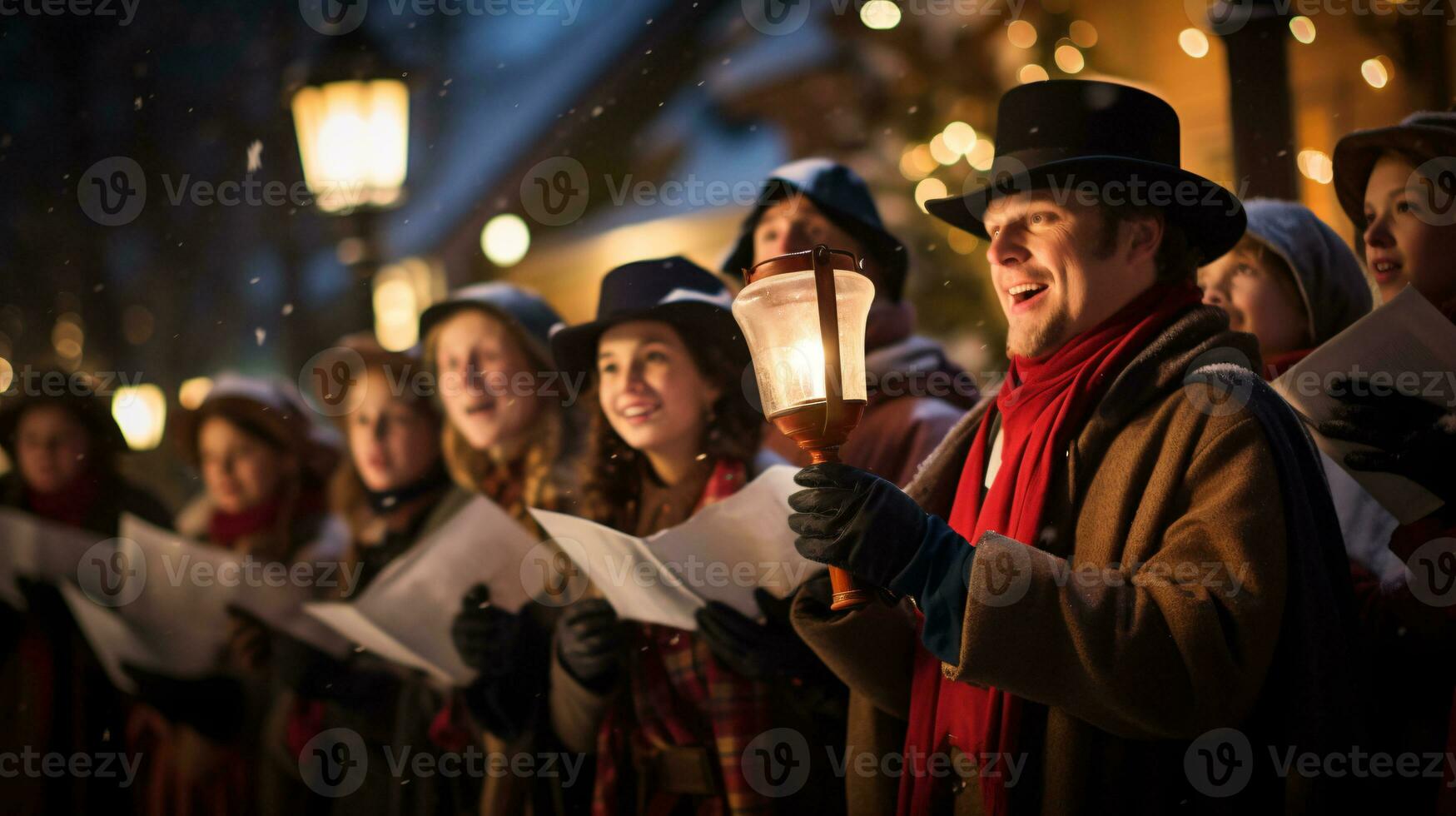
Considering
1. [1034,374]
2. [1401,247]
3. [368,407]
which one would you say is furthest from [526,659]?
[1401,247]

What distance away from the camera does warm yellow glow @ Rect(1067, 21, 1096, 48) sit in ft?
19.3

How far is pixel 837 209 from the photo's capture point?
396 cm

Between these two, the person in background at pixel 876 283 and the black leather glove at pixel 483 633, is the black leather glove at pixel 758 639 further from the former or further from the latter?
the black leather glove at pixel 483 633

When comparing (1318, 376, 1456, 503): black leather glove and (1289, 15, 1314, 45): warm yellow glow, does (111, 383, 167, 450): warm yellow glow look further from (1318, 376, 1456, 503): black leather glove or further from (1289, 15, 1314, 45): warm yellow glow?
(1318, 376, 1456, 503): black leather glove

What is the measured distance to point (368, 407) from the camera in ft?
15.6

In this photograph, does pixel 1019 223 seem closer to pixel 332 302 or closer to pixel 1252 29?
pixel 1252 29

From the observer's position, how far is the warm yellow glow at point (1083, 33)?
5.89 meters

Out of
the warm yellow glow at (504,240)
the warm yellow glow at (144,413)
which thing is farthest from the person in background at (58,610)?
the warm yellow glow at (504,240)

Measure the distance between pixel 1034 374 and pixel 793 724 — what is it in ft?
4.38

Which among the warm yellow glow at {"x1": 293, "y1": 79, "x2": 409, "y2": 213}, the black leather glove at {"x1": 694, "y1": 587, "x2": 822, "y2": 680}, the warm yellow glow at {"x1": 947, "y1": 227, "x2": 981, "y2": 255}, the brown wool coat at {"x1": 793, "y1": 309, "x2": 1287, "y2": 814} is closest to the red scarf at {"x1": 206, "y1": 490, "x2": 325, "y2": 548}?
the warm yellow glow at {"x1": 293, "y1": 79, "x2": 409, "y2": 213}

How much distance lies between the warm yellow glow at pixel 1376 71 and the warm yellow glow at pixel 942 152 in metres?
2.48

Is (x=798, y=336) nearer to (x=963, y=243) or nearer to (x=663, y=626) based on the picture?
(x=663, y=626)

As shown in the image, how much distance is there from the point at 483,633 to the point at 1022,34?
4195 millimetres

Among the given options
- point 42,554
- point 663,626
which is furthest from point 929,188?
point 42,554
